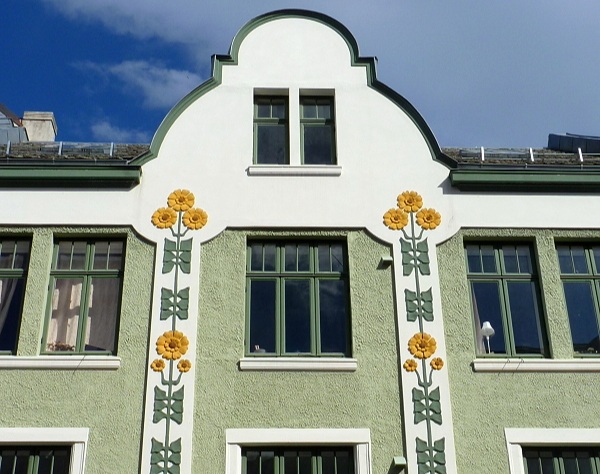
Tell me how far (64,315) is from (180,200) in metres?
2.61

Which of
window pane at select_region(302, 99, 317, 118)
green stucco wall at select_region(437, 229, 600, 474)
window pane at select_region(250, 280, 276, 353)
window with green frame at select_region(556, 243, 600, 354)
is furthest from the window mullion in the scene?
window pane at select_region(302, 99, 317, 118)

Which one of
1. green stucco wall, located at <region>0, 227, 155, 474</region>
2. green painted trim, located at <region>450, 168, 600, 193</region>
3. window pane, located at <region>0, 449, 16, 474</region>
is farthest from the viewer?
green painted trim, located at <region>450, 168, 600, 193</region>

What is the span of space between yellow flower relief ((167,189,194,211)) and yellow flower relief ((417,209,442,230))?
3746 mm

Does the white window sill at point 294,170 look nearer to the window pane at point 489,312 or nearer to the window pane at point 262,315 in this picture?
the window pane at point 262,315

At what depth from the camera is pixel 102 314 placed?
13977 mm

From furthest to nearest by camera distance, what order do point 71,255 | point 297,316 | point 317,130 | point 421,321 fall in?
point 317,130 < point 71,255 < point 297,316 < point 421,321

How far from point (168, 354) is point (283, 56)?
598 cm

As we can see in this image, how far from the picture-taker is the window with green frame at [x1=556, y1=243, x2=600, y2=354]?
45.9 feet

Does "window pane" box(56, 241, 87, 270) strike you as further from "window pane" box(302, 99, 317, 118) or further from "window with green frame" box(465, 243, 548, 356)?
"window with green frame" box(465, 243, 548, 356)

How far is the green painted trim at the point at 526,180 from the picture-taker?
14.9 m

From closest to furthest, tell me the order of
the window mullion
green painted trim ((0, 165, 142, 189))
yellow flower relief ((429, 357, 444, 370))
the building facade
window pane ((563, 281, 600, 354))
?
the building facade
yellow flower relief ((429, 357, 444, 370))
the window mullion
window pane ((563, 281, 600, 354))
green painted trim ((0, 165, 142, 189))

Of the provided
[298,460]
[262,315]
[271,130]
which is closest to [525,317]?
[262,315]

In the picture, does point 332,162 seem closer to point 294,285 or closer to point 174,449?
point 294,285

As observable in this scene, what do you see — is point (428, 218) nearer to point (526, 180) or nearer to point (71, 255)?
point (526, 180)
